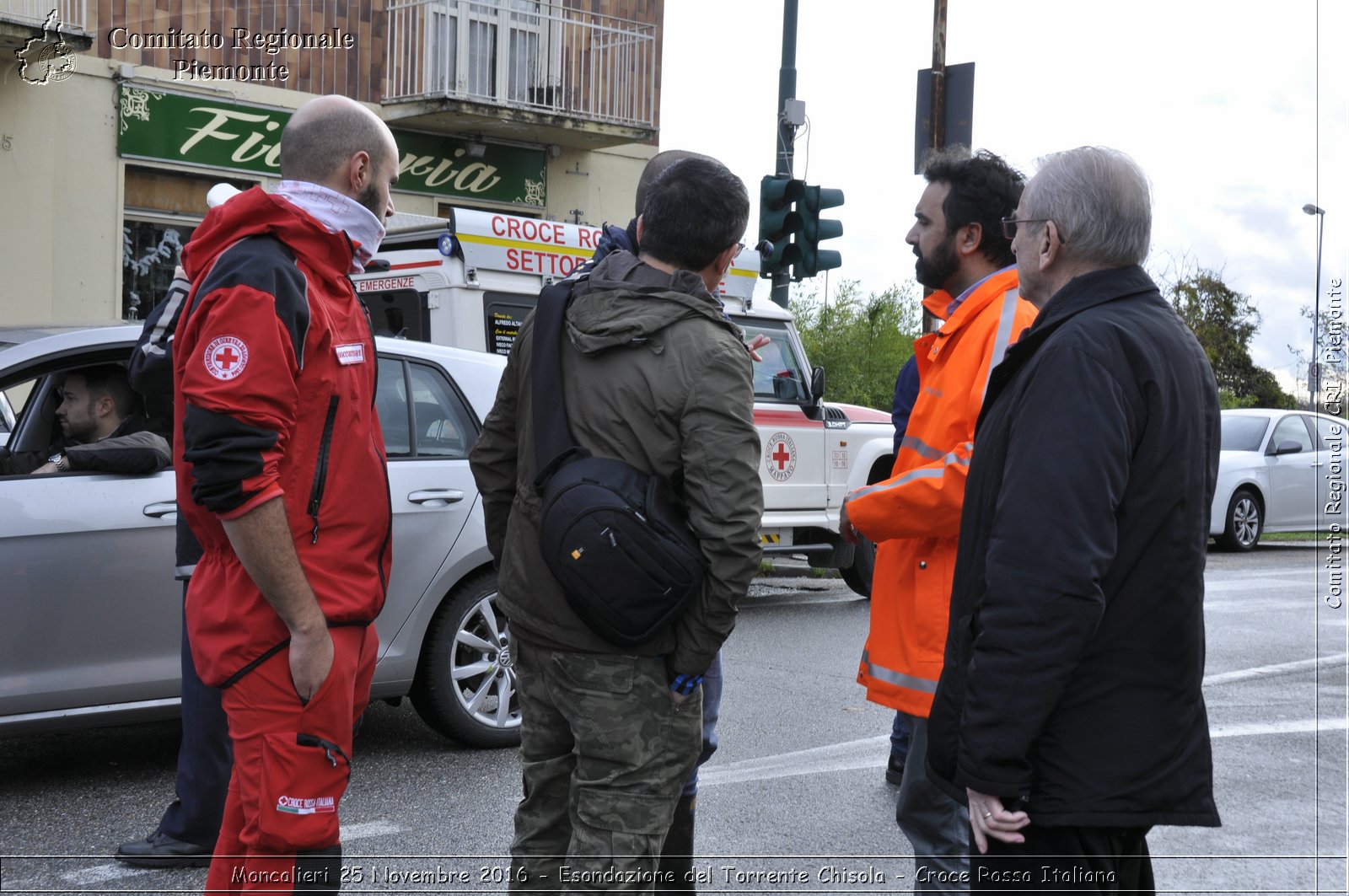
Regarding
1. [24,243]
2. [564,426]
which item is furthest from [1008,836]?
[24,243]

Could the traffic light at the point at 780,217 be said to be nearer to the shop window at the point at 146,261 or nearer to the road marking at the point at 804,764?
the shop window at the point at 146,261

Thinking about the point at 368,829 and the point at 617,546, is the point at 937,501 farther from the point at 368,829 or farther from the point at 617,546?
the point at 368,829

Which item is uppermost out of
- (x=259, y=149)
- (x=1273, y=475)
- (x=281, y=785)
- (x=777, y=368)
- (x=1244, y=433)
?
(x=259, y=149)

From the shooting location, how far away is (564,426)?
271cm

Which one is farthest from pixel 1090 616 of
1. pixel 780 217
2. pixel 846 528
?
pixel 780 217

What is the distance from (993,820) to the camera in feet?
7.41

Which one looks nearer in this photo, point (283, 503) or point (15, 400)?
point (283, 503)

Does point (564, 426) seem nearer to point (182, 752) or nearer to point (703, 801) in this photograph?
point (182, 752)

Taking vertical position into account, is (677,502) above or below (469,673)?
above

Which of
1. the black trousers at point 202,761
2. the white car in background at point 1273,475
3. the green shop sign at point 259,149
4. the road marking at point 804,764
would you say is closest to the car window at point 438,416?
the black trousers at point 202,761

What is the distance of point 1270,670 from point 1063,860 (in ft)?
21.7

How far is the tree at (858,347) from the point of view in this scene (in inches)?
718

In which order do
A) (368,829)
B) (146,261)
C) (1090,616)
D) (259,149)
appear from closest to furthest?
(1090,616)
(368,829)
(146,261)
(259,149)

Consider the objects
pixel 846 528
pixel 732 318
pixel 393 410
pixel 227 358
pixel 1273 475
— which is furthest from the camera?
pixel 1273 475
